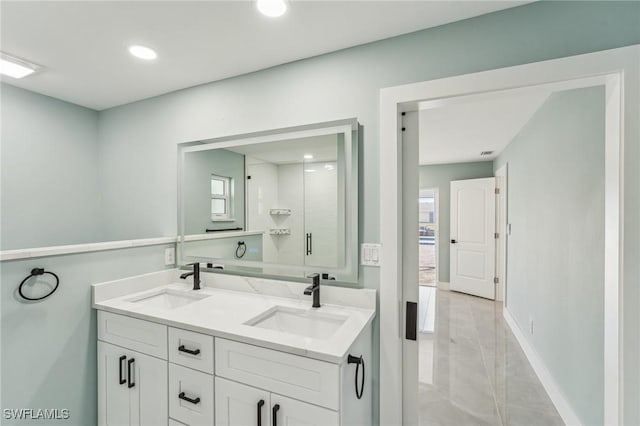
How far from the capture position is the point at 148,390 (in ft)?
5.03

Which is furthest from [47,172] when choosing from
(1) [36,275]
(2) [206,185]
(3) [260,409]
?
(3) [260,409]

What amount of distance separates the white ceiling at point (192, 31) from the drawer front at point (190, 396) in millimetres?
1770

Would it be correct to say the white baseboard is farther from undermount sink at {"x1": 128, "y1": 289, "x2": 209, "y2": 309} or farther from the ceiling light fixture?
the ceiling light fixture

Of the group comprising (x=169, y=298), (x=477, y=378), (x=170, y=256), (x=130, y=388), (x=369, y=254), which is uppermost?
(x=369, y=254)

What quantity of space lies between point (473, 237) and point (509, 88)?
170 inches

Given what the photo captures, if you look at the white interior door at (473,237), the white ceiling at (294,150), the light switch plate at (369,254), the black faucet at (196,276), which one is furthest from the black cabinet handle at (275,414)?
the white interior door at (473,237)

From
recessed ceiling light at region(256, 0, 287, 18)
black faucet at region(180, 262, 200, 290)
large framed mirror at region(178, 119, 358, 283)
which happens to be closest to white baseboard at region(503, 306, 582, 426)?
large framed mirror at region(178, 119, 358, 283)

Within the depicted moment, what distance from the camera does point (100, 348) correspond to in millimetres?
1744

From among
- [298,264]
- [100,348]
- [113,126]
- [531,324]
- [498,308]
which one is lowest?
[498,308]

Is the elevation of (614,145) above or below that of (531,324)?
above

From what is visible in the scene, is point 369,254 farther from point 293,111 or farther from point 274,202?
point 293,111

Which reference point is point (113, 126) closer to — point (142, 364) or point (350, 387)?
point (142, 364)

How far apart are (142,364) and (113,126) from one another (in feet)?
6.84

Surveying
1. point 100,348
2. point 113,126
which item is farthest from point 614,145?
point 113,126
